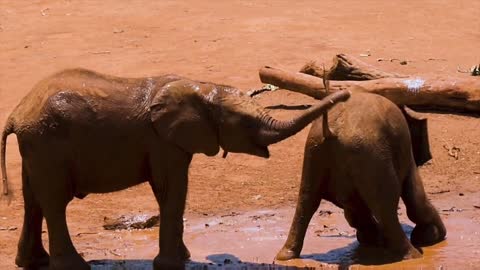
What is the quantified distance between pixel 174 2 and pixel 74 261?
42.7 ft

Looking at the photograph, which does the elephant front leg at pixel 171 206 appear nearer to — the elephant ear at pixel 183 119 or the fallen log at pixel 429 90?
the elephant ear at pixel 183 119

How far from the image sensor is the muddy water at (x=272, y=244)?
28.8 ft

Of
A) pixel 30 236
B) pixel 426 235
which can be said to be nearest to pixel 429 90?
pixel 426 235

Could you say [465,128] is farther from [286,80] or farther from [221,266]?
[221,266]

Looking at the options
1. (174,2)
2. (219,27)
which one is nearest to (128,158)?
(219,27)

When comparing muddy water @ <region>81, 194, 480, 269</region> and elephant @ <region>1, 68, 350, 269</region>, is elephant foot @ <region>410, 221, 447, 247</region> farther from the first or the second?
elephant @ <region>1, 68, 350, 269</region>

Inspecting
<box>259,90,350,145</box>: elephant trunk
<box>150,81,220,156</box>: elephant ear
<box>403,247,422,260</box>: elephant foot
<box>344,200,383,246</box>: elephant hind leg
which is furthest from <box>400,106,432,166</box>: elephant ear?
<box>150,81,220,156</box>: elephant ear

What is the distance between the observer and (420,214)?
9.22 metres

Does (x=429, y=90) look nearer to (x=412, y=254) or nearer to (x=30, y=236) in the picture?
(x=412, y=254)

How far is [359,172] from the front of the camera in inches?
334

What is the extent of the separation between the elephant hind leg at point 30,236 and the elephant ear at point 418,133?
2974 mm

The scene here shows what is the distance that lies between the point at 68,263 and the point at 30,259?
56 cm

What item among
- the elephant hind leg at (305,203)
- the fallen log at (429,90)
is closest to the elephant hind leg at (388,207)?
the elephant hind leg at (305,203)

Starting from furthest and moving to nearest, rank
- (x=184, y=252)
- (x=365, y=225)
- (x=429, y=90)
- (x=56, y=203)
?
(x=429, y=90), (x=365, y=225), (x=184, y=252), (x=56, y=203)
